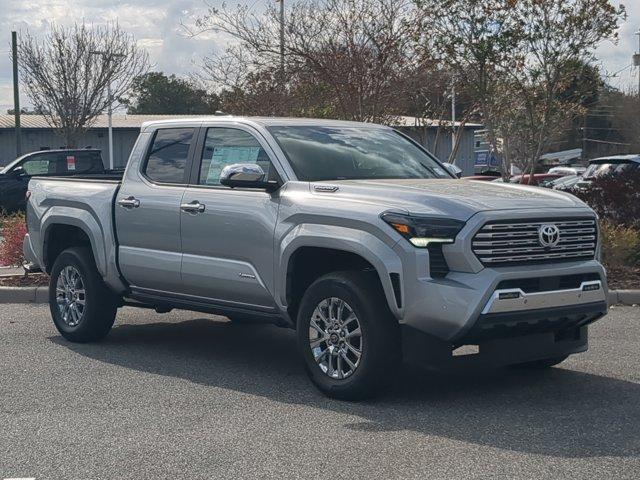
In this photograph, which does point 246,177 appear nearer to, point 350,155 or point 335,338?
→ point 350,155

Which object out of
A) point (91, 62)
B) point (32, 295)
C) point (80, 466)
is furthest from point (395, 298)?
point (91, 62)

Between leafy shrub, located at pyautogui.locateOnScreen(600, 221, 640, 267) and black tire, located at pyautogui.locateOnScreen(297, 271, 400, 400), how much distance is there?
21.3 feet

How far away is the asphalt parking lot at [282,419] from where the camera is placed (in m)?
5.66

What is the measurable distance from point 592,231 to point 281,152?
2.29 metres

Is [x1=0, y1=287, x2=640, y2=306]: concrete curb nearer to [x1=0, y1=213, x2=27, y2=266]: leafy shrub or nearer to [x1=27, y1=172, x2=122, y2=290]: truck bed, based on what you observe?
[x1=0, y1=213, x2=27, y2=266]: leafy shrub

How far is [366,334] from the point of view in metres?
6.87

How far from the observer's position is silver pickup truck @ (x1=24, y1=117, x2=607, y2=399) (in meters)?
6.66

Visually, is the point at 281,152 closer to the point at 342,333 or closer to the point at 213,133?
the point at 213,133

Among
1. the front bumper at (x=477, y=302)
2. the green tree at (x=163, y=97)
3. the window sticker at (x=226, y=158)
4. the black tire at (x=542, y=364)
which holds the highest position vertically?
the green tree at (x=163, y=97)

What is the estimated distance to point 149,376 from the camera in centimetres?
811

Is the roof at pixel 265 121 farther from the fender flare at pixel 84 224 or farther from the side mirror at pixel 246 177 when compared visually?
the fender flare at pixel 84 224

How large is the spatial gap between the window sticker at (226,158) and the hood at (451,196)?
83 cm

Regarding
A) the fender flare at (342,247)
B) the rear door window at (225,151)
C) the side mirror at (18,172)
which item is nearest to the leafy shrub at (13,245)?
the rear door window at (225,151)

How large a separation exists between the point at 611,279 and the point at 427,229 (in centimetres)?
646
